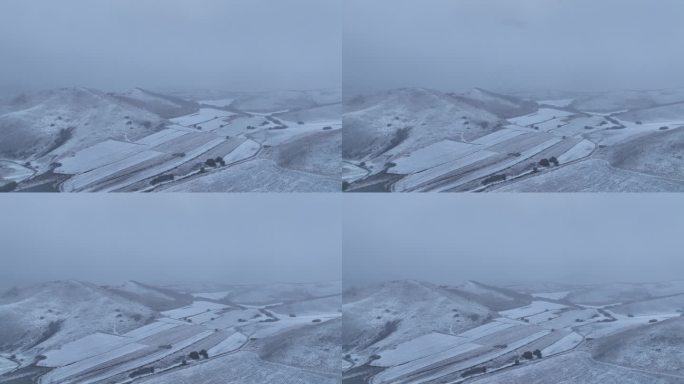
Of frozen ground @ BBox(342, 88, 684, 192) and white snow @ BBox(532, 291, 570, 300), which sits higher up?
frozen ground @ BBox(342, 88, 684, 192)

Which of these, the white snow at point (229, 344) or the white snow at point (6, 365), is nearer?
the white snow at point (6, 365)

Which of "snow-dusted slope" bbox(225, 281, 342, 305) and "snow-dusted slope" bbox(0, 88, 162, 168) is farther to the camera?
"snow-dusted slope" bbox(225, 281, 342, 305)

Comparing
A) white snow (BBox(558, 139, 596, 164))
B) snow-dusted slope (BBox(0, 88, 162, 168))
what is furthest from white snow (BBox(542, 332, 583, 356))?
snow-dusted slope (BBox(0, 88, 162, 168))

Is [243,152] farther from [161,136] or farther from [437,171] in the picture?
[437,171]

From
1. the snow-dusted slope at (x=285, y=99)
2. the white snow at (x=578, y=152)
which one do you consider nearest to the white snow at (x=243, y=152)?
the snow-dusted slope at (x=285, y=99)

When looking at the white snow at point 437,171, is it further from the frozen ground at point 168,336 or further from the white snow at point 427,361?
the white snow at point 427,361

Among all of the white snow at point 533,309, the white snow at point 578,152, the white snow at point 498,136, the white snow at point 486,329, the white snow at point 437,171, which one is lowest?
the white snow at point 486,329

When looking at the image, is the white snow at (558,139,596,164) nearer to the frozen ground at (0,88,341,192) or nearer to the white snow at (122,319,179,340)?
the frozen ground at (0,88,341,192)

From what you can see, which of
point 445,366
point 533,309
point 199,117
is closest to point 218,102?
point 199,117
